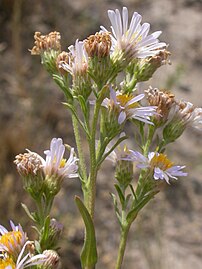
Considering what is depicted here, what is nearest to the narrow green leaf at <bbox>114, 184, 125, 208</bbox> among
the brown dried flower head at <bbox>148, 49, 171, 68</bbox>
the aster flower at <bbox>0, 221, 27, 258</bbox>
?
the aster flower at <bbox>0, 221, 27, 258</bbox>

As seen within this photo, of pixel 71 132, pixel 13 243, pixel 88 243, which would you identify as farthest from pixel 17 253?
pixel 71 132

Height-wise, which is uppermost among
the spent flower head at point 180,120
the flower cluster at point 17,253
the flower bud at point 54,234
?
the spent flower head at point 180,120

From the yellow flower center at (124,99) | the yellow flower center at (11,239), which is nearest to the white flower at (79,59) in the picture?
the yellow flower center at (124,99)

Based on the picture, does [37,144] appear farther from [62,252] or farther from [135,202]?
[135,202]

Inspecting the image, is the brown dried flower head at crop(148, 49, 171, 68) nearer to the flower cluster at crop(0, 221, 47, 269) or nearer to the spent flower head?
the spent flower head

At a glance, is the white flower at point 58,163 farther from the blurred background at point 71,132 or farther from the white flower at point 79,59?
the blurred background at point 71,132

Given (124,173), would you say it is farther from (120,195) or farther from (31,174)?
(31,174)
